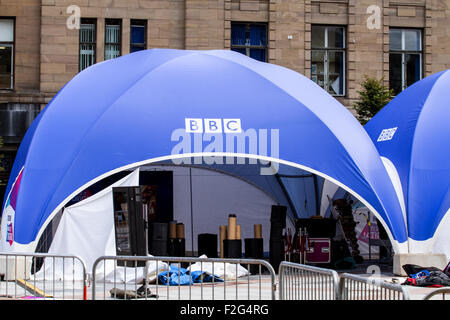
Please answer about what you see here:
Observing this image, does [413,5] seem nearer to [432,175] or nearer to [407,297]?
[432,175]

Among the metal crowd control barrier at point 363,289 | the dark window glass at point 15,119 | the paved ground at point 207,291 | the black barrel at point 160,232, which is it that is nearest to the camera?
the metal crowd control barrier at point 363,289

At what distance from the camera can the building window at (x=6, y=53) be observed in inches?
1174

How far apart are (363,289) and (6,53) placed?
973 inches

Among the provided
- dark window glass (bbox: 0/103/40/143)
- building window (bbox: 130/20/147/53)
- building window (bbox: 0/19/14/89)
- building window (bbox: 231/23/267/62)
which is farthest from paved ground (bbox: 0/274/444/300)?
A: building window (bbox: 231/23/267/62)

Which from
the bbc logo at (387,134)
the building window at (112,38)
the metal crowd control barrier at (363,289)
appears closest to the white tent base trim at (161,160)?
the bbc logo at (387,134)

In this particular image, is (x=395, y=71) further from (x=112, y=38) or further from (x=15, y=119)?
(x=15, y=119)

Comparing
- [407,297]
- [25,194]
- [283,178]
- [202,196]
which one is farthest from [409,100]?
[407,297]

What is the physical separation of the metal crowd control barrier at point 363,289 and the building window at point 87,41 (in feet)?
77.2

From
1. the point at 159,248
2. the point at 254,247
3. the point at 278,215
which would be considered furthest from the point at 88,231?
the point at 278,215

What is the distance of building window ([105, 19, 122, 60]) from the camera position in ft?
99.6

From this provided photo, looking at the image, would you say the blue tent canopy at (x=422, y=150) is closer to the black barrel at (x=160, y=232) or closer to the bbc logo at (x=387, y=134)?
the bbc logo at (x=387, y=134)

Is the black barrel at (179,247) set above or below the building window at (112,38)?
below

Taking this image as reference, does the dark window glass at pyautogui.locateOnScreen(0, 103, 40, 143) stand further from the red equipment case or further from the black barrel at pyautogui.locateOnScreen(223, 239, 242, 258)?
the red equipment case

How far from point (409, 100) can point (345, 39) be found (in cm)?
1096
